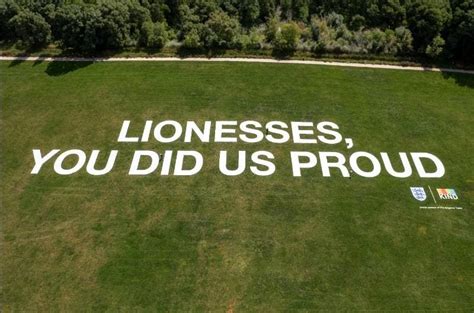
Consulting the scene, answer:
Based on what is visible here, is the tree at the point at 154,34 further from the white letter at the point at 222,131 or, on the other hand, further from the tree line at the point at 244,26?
the white letter at the point at 222,131

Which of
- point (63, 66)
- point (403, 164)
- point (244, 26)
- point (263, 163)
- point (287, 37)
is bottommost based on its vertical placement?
point (263, 163)

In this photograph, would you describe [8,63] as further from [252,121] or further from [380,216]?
[380,216]

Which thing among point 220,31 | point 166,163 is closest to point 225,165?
point 166,163

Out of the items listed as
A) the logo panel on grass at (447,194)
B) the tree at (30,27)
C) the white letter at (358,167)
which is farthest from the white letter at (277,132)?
the tree at (30,27)

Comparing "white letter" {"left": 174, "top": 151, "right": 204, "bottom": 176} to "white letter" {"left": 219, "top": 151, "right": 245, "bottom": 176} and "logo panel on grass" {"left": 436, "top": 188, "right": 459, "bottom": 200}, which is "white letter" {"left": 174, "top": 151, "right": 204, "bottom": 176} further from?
"logo panel on grass" {"left": 436, "top": 188, "right": 459, "bottom": 200}

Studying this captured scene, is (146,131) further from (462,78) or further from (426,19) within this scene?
(462,78)

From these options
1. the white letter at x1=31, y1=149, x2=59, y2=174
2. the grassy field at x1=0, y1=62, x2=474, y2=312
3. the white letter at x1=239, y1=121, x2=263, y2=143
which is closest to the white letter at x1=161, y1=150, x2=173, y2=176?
the grassy field at x1=0, y1=62, x2=474, y2=312
